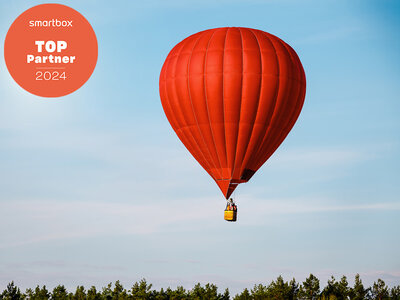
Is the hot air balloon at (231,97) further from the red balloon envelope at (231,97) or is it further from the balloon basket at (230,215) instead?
Result: the balloon basket at (230,215)

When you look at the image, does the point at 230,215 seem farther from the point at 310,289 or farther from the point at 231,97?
the point at 310,289

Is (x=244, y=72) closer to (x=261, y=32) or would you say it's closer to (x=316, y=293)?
(x=261, y=32)

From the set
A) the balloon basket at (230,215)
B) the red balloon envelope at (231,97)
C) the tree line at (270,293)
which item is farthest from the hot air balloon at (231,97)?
the tree line at (270,293)

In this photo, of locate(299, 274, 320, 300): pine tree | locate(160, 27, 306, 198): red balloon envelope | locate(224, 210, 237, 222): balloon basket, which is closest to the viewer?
locate(224, 210, 237, 222): balloon basket

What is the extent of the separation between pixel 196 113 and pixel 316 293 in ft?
192

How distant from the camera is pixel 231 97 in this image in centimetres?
4216

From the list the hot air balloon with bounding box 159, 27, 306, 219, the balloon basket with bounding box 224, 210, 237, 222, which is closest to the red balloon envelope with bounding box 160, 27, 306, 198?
the hot air balloon with bounding box 159, 27, 306, 219

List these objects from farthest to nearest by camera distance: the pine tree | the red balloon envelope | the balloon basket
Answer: the pine tree → the red balloon envelope → the balloon basket

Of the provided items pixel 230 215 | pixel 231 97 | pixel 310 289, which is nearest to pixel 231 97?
pixel 231 97

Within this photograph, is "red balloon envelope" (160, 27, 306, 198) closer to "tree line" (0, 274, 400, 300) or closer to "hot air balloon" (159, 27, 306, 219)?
"hot air balloon" (159, 27, 306, 219)

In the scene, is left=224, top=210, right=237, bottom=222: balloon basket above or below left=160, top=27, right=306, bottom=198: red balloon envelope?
below

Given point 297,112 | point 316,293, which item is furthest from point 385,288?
point 297,112

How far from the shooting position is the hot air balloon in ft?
139

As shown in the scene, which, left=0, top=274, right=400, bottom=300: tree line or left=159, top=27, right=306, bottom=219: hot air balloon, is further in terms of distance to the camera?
left=0, top=274, right=400, bottom=300: tree line
